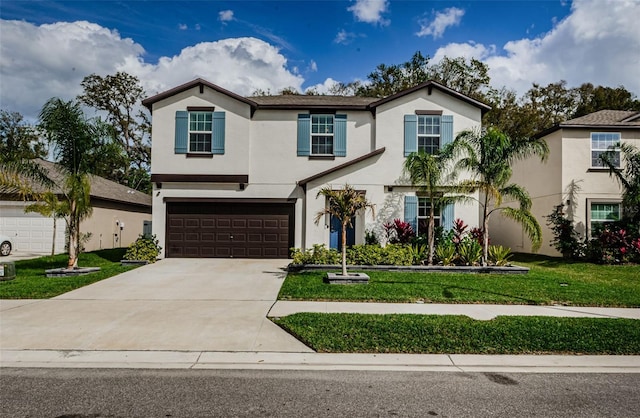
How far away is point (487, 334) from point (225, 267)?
959 centimetres

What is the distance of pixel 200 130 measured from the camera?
1655 cm

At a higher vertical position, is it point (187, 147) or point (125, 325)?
point (187, 147)

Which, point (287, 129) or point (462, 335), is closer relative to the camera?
point (462, 335)

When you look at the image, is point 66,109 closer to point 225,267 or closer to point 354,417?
point 225,267

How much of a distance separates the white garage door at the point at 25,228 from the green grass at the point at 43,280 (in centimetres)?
312

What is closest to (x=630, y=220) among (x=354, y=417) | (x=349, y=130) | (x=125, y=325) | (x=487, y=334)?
(x=349, y=130)

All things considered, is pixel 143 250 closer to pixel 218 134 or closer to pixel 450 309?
pixel 218 134

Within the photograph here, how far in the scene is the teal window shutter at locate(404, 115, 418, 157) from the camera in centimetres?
1600

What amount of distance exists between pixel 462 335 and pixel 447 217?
9782mm

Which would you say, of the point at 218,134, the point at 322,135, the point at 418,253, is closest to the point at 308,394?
the point at 418,253

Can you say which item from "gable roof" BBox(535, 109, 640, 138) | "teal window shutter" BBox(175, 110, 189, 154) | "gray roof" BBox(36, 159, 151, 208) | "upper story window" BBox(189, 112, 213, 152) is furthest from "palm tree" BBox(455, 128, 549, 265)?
"gray roof" BBox(36, 159, 151, 208)

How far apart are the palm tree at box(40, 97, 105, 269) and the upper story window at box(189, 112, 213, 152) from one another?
14.3ft

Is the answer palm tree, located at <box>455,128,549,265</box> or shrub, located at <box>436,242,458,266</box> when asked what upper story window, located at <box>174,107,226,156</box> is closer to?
shrub, located at <box>436,242,458,266</box>

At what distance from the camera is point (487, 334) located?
20.5 feet
